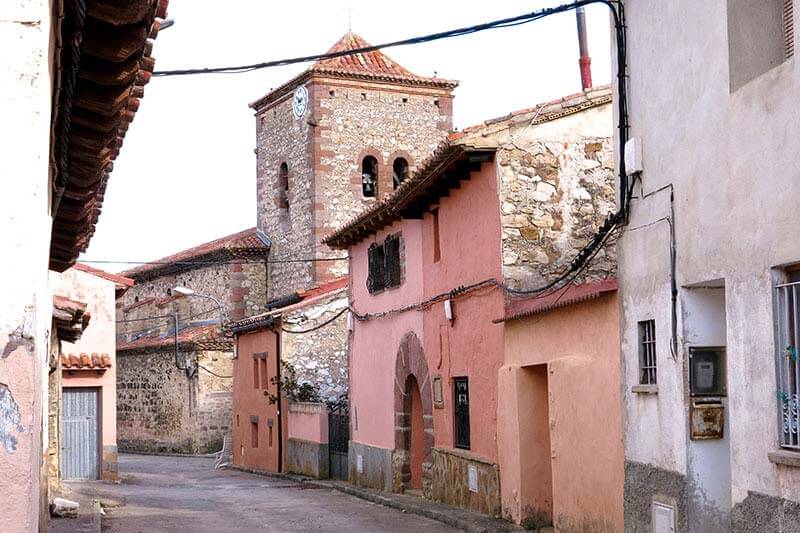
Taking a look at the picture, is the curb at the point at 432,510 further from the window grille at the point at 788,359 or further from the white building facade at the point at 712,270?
the window grille at the point at 788,359

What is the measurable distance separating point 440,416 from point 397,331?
3023 millimetres

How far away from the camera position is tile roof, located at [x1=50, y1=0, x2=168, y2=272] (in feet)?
22.7

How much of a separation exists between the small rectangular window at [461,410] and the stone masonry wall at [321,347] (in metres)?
12.4

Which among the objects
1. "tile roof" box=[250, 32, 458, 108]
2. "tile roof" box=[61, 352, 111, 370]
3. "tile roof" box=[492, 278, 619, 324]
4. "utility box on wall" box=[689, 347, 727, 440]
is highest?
"tile roof" box=[250, 32, 458, 108]

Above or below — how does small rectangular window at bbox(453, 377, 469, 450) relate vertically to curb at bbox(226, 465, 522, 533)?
above

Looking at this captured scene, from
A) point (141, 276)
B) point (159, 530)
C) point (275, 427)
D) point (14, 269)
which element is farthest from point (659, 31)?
point (141, 276)

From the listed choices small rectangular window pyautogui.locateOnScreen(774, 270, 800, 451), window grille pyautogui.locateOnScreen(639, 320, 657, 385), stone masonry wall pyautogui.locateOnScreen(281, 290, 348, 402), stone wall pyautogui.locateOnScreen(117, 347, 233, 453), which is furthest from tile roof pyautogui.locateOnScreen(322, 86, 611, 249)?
stone wall pyautogui.locateOnScreen(117, 347, 233, 453)

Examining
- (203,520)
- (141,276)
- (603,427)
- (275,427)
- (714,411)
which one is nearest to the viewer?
(714,411)

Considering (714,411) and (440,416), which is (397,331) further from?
(714,411)

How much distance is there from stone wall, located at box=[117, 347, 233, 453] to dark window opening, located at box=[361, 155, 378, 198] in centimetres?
700

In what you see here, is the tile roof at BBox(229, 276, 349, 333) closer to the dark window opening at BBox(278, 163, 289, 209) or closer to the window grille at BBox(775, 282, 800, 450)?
the dark window opening at BBox(278, 163, 289, 209)

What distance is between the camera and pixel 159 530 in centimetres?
1661

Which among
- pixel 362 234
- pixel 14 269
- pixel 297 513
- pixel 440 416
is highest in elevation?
pixel 362 234

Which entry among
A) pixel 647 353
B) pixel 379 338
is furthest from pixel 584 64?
pixel 647 353
